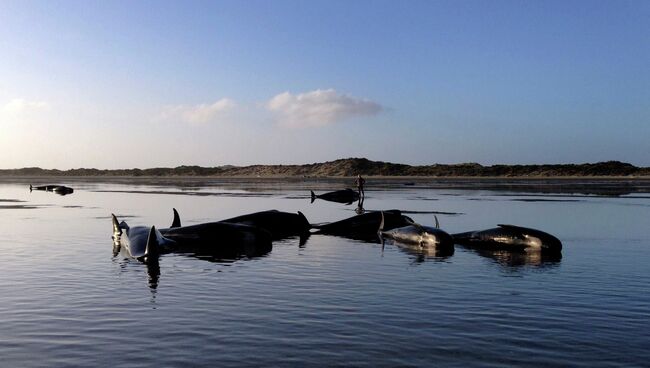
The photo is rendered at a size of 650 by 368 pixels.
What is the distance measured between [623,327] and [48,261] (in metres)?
15.3

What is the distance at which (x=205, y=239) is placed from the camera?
22250 mm

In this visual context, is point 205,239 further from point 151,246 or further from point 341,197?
point 341,197

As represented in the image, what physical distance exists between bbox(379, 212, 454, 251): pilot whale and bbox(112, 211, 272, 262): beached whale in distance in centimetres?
494

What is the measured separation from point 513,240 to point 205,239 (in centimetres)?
1083

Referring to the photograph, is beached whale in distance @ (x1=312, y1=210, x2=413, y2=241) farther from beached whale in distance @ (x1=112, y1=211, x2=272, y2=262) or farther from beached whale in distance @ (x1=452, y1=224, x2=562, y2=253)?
beached whale in distance @ (x1=112, y1=211, x2=272, y2=262)

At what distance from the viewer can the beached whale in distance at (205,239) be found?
20.6 metres

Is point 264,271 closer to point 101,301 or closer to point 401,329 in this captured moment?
point 101,301

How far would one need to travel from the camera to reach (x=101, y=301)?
41.7ft

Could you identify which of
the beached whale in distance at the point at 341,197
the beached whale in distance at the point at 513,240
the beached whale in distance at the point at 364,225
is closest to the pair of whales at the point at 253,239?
the beached whale in distance at the point at 513,240

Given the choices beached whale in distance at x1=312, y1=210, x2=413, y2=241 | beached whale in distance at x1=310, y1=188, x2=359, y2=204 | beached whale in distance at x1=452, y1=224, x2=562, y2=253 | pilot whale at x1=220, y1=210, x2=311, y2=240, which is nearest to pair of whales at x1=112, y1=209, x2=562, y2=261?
beached whale in distance at x1=452, y1=224, x2=562, y2=253

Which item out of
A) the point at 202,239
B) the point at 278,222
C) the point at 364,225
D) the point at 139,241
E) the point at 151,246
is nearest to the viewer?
the point at 151,246

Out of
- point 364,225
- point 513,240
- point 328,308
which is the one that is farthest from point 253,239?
point 328,308

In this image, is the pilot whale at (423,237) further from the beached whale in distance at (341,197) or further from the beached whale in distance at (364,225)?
the beached whale in distance at (341,197)

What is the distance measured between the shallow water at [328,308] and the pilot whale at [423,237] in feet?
2.04
